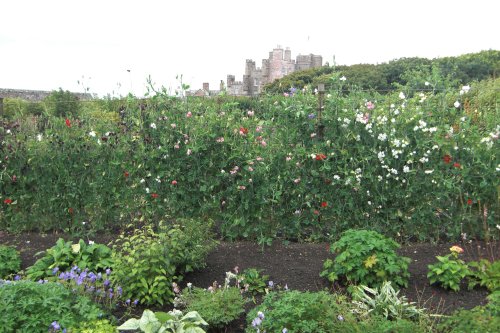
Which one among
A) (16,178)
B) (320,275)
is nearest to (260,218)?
(320,275)

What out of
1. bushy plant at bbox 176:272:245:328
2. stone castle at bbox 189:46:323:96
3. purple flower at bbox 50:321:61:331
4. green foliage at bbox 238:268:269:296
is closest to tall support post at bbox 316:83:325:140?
green foliage at bbox 238:268:269:296

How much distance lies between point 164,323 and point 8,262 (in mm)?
2255

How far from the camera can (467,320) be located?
9.73 feet

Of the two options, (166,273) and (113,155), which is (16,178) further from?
(166,273)

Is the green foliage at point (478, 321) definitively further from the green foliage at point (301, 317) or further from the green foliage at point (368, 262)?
the green foliage at point (368, 262)

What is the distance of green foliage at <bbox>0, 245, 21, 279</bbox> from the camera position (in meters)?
4.71

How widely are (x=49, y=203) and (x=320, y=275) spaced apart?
3473mm

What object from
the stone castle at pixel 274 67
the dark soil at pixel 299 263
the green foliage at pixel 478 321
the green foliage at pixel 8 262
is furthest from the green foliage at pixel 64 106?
the stone castle at pixel 274 67

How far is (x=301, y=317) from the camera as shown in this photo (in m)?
3.20

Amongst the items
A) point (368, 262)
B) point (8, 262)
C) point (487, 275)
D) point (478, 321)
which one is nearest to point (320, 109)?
point (368, 262)

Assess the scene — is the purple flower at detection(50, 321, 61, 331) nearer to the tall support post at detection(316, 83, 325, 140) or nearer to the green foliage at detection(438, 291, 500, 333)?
the green foliage at detection(438, 291, 500, 333)

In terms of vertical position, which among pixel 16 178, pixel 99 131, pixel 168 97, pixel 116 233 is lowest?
pixel 116 233

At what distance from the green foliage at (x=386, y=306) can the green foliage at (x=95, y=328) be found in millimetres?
1633

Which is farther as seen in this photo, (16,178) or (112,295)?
(16,178)
